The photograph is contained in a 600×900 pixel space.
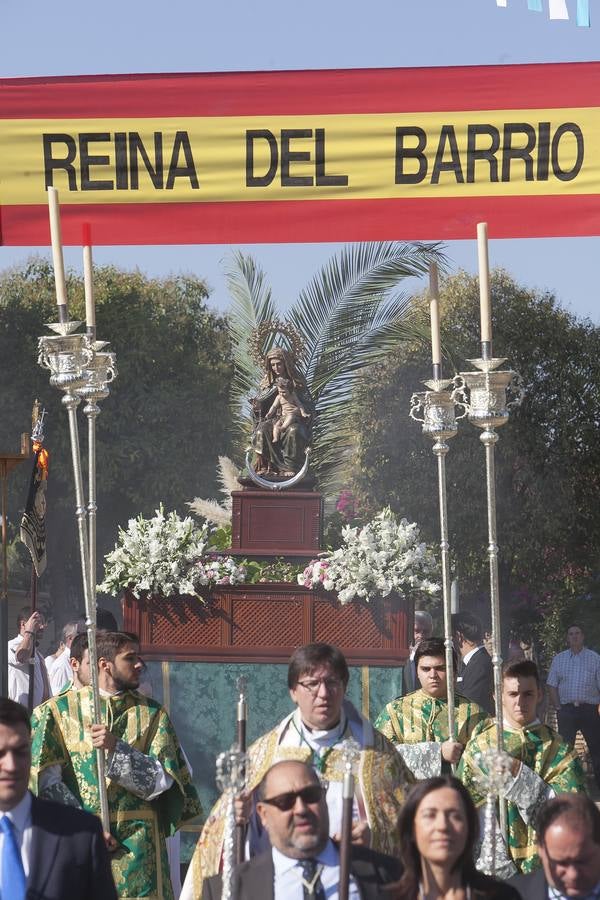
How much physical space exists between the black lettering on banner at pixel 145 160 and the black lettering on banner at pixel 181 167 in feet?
0.13

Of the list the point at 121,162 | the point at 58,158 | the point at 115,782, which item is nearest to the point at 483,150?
the point at 121,162

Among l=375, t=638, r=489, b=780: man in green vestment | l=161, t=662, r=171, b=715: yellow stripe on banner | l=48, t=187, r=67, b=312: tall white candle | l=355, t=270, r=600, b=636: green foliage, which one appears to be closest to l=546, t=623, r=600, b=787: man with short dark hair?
l=161, t=662, r=171, b=715: yellow stripe on banner

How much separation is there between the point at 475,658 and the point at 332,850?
237 inches

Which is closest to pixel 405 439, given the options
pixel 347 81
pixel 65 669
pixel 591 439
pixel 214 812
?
pixel 591 439

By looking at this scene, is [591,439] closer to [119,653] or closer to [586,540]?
[586,540]

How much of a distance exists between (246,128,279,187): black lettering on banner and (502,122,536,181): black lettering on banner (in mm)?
1009

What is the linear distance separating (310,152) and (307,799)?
365 centimetres

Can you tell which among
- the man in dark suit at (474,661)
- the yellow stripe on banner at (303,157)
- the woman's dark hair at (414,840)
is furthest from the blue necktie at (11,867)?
the man in dark suit at (474,661)

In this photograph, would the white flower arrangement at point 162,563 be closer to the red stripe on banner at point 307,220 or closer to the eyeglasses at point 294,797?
the red stripe on banner at point 307,220

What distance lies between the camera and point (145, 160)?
7.15 meters

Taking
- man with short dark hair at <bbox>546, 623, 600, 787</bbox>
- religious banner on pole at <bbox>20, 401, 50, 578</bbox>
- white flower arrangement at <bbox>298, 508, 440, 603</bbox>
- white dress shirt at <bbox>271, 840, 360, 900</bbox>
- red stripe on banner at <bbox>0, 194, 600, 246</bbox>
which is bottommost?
man with short dark hair at <bbox>546, 623, 600, 787</bbox>

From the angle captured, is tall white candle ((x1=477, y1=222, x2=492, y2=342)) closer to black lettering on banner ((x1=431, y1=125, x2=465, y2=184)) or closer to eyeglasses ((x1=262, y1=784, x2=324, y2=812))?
black lettering on banner ((x1=431, y1=125, x2=465, y2=184))

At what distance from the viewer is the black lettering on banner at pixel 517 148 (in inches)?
279

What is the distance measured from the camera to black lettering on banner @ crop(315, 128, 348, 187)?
7.17 m
